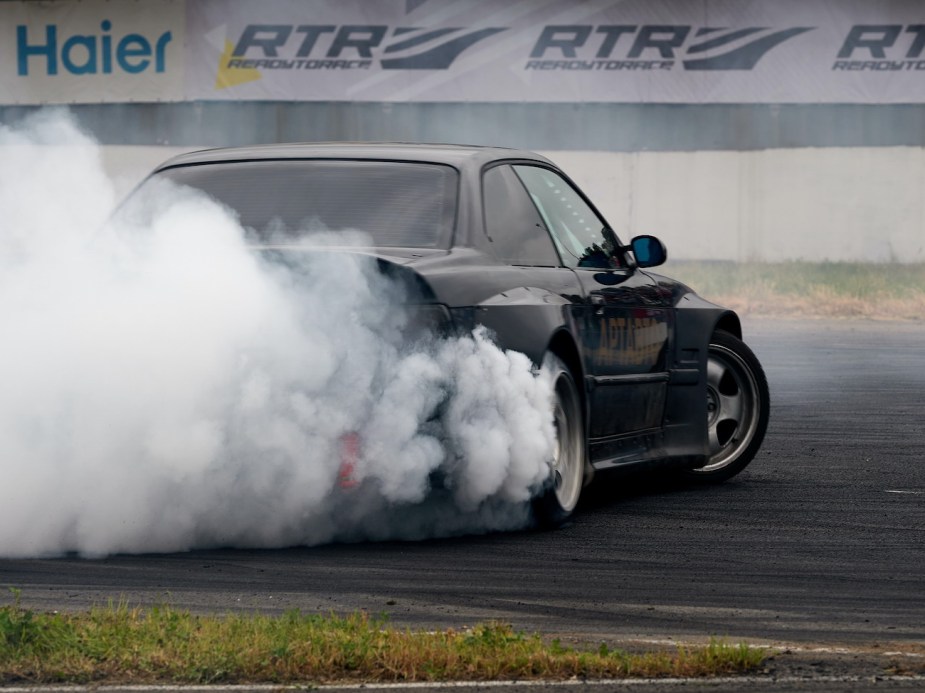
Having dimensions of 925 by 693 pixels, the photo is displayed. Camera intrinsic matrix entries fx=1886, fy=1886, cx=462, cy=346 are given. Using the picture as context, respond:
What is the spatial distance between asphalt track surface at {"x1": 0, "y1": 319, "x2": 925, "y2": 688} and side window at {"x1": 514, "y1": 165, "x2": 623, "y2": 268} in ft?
3.71

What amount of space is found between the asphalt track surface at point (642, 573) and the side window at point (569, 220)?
1130mm

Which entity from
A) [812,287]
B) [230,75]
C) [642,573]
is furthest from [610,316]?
[230,75]

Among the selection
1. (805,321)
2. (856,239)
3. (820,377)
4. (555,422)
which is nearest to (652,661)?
(555,422)

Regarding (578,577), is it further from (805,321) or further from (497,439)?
(805,321)

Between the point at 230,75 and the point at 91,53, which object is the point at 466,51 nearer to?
the point at 230,75

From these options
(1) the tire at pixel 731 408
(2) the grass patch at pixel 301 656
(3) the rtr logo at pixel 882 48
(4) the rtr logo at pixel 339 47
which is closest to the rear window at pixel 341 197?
(1) the tire at pixel 731 408

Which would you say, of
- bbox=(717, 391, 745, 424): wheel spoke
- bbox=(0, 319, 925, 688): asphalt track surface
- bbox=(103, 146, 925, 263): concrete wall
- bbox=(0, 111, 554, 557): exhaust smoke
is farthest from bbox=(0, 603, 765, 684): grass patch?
bbox=(103, 146, 925, 263): concrete wall

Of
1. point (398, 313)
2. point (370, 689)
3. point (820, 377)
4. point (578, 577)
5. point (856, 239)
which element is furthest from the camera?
point (856, 239)

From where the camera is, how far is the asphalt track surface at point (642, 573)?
5.61m

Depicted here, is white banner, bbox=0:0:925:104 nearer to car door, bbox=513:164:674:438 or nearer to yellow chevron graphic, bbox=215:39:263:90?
yellow chevron graphic, bbox=215:39:263:90

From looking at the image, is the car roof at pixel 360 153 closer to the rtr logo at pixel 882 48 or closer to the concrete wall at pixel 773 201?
the concrete wall at pixel 773 201

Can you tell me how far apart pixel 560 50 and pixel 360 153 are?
26349 millimetres

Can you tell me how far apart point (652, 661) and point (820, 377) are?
41.0ft

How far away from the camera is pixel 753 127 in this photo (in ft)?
108
